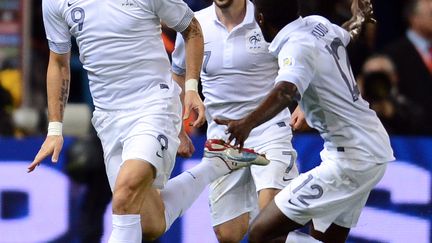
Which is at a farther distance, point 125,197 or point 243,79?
point 243,79

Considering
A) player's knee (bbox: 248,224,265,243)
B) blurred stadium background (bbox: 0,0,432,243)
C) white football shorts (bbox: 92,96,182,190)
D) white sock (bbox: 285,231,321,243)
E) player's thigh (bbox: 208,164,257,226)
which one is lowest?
blurred stadium background (bbox: 0,0,432,243)

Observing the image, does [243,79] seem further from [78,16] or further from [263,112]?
[263,112]

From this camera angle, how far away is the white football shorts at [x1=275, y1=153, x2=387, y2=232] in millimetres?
8516

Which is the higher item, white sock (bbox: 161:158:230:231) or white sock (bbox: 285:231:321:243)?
white sock (bbox: 285:231:321:243)

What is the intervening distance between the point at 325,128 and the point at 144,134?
42.5 inches

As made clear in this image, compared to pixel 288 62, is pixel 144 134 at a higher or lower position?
lower

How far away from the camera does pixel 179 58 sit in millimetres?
9852

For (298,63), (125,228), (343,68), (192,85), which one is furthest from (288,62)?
(125,228)

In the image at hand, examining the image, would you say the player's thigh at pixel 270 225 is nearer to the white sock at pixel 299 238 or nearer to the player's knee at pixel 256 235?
the player's knee at pixel 256 235

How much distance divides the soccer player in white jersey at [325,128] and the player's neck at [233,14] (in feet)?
4.14

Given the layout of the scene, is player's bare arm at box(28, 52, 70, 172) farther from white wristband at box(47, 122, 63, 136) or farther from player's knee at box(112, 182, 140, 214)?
player's knee at box(112, 182, 140, 214)

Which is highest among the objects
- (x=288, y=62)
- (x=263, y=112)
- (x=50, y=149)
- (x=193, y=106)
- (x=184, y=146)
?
(x=288, y=62)

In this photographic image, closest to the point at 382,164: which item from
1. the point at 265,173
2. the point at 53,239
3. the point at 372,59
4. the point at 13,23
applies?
the point at 265,173

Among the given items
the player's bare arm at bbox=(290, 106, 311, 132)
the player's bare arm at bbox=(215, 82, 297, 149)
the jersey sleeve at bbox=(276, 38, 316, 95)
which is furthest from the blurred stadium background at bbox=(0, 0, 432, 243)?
the player's bare arm at bbox=(215, 82, 297, 149)
